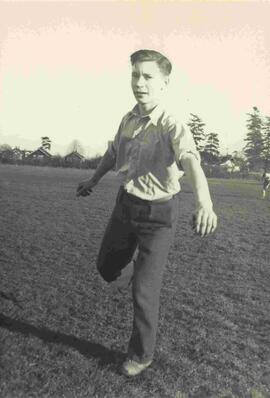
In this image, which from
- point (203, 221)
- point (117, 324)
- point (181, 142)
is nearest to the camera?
point (203, 221)

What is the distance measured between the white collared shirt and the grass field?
1180 mm

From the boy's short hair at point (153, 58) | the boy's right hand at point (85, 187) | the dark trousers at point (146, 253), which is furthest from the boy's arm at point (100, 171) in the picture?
the boy's short hair at point (153, 58)

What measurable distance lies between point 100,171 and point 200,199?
1.14 meters

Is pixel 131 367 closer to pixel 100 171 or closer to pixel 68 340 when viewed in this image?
pixel 68 340

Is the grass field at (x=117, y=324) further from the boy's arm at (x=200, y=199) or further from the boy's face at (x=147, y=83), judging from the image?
the boy's face at (x=147, y=83)

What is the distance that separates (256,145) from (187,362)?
251 feet

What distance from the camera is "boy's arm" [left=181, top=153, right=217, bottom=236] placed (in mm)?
2580

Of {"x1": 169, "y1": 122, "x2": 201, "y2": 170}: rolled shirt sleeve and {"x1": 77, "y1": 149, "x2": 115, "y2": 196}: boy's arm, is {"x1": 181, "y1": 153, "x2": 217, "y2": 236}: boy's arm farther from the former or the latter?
{"x1": 77, "y1": 149, "x2": 115, "y2": 196}: boy's arm

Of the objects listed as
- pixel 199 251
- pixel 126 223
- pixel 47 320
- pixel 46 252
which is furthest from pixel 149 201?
pixel 199 251

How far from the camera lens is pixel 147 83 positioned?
2.88 metres

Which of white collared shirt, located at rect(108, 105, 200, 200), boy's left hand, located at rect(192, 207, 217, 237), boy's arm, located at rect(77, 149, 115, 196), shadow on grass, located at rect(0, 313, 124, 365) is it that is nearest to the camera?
boy's left hand, located at rect(192, 207, 217, 237)

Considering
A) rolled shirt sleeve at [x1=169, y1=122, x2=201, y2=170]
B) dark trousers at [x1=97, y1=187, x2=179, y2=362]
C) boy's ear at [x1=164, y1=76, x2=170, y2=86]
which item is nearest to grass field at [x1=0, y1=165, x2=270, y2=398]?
dark trousers at [x1=97, y1=187, x2=179, y2=362]

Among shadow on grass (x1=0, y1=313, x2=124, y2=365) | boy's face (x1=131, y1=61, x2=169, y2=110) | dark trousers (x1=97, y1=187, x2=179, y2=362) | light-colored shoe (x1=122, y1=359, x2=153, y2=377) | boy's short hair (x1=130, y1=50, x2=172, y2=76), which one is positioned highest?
boy's short hair (x1=130, y1=50, x2=172, y2=76)

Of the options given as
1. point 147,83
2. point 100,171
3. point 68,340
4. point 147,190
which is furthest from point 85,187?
point 68,340
